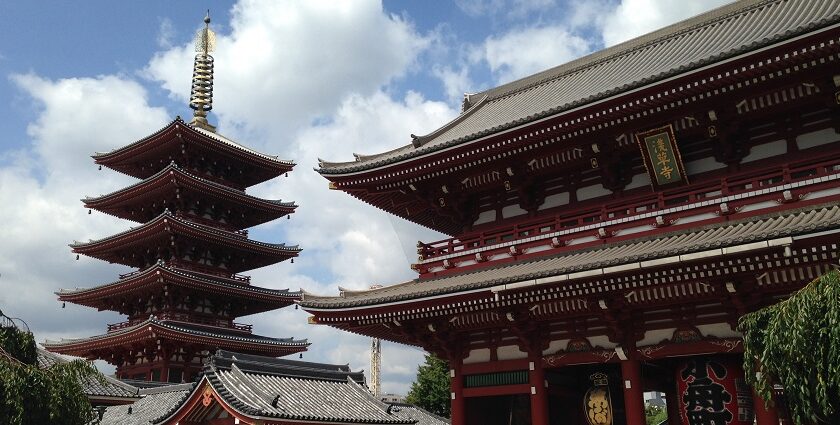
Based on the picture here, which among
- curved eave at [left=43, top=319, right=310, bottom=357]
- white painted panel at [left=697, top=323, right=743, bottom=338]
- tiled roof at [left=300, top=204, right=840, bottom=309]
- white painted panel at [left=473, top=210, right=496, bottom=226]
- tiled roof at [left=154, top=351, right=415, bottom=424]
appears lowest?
tiled roof at [left=154, top=351, right=415, bottom=424]

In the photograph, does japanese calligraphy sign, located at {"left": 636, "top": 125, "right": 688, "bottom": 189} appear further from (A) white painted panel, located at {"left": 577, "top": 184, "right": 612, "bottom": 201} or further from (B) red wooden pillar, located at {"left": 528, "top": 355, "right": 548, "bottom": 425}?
(B) red wooden pillar, located at {"left": 528, "top": 355, "right": 548, "bottom": 425}

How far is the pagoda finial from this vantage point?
43156 millimetres

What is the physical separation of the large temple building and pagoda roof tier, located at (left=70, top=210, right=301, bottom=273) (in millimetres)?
20259

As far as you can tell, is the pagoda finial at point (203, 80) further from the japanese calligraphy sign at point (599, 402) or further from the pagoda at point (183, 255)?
the japanese calligraphy sign at point (599, 402)

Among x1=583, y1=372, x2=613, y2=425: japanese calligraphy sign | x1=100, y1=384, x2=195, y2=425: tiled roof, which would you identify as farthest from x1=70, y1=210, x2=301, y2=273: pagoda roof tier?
x1=583, y1=372, x2=613, y2=425: japanese calligraphy sign

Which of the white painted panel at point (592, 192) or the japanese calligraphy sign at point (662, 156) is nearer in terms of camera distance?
the japanese calligraphy sign at point (662, 156)

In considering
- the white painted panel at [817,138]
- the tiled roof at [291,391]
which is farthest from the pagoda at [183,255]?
the white painted panel at [817,138]

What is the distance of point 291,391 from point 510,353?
22.2 ft

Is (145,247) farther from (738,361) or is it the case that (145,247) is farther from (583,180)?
(738,361)

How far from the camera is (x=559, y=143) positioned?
15.1 meters

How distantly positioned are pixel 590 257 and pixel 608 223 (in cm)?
124

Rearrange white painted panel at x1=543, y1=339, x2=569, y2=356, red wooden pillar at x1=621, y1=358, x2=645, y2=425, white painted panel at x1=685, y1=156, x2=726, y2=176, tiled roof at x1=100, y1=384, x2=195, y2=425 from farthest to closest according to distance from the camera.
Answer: tiled roof at x1=100, y1=384, x2=195, y2=425 < white painted panel at x1=543, y1=339, x2=569, y2=356 < white painted panel at x1=685, y1=156, x2=726, y2=176 < red wooden pillar at x1=621, y1=358, x2=645, y2=425

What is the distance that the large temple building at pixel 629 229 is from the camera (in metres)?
12.0

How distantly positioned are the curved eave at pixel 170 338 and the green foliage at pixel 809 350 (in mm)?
30103
